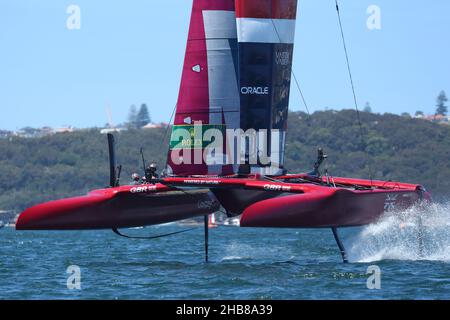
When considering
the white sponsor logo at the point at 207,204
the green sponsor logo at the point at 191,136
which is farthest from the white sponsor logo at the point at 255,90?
the white sponsor logo at the point at 207,204

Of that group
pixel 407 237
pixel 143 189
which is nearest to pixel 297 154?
pixel 407 237

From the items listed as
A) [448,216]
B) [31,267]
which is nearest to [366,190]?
[448,216]

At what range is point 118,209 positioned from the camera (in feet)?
60.4

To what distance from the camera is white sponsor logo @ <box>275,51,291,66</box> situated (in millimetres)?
18586

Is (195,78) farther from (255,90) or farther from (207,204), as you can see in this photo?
(207,204)

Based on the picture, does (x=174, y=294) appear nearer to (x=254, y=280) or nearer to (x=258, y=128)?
(x=254, y=280)

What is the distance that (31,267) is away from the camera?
19562mm

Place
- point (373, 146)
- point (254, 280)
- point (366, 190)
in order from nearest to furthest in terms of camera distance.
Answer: point (254, 280), point (366, 190), point (373, 146)

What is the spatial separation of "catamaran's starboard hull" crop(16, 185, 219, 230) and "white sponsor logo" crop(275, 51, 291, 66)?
2418 mm

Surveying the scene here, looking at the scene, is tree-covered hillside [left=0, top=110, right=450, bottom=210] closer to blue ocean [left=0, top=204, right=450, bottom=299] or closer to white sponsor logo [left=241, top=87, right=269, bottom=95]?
blue ocean [left=0, top=204, right=450, bottom=299]

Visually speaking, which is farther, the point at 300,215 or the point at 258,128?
the point at 258,128

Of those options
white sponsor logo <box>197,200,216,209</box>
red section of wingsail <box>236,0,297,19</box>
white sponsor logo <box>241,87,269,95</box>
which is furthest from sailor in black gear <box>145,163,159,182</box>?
red section of wingsail <box>236,0,297,19</box>

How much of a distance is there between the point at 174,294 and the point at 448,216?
19.5 ft
